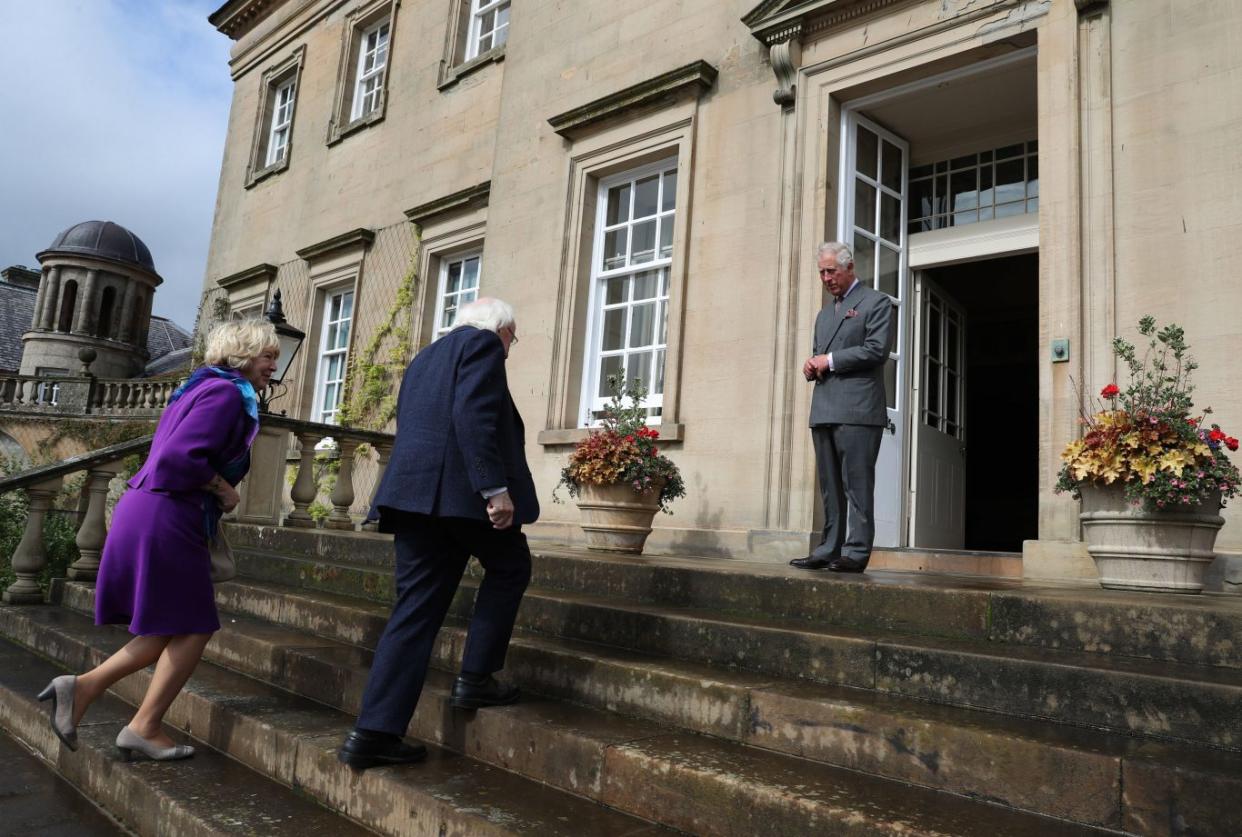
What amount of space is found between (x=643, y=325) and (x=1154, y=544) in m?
4.87

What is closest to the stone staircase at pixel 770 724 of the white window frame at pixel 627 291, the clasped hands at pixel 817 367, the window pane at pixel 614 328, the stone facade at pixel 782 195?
the clasped hands at pixel 817 367

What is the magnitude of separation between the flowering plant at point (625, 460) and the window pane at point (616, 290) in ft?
7.62

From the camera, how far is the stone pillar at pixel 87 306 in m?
36.8

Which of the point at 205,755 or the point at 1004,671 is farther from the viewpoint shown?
the point at 205,755

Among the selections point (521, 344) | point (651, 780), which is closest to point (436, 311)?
point (521, 344)

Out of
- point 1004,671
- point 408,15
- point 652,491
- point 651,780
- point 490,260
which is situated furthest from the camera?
point 408,15

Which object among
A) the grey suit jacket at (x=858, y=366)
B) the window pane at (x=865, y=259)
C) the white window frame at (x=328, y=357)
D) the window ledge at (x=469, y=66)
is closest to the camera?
the grey suit jacket at (x=858, y=366)

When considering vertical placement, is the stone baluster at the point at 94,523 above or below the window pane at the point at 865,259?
below

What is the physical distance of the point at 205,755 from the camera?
3334 mm

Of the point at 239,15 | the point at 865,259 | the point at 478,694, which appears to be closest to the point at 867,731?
the point at 478,694

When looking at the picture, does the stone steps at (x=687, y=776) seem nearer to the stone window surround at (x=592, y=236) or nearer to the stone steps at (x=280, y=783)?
the stone steps at (x=280, y=783)

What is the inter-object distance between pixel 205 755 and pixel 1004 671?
9.58 feet

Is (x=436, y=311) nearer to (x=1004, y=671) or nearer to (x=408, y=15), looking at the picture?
(x=408, y=15)

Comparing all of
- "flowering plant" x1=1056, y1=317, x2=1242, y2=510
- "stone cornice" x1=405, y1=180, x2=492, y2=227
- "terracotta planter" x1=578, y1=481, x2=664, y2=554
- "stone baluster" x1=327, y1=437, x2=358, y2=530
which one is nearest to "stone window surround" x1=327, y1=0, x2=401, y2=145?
"stone cornice" x1=405, y1=180, x2=492, y2=227
